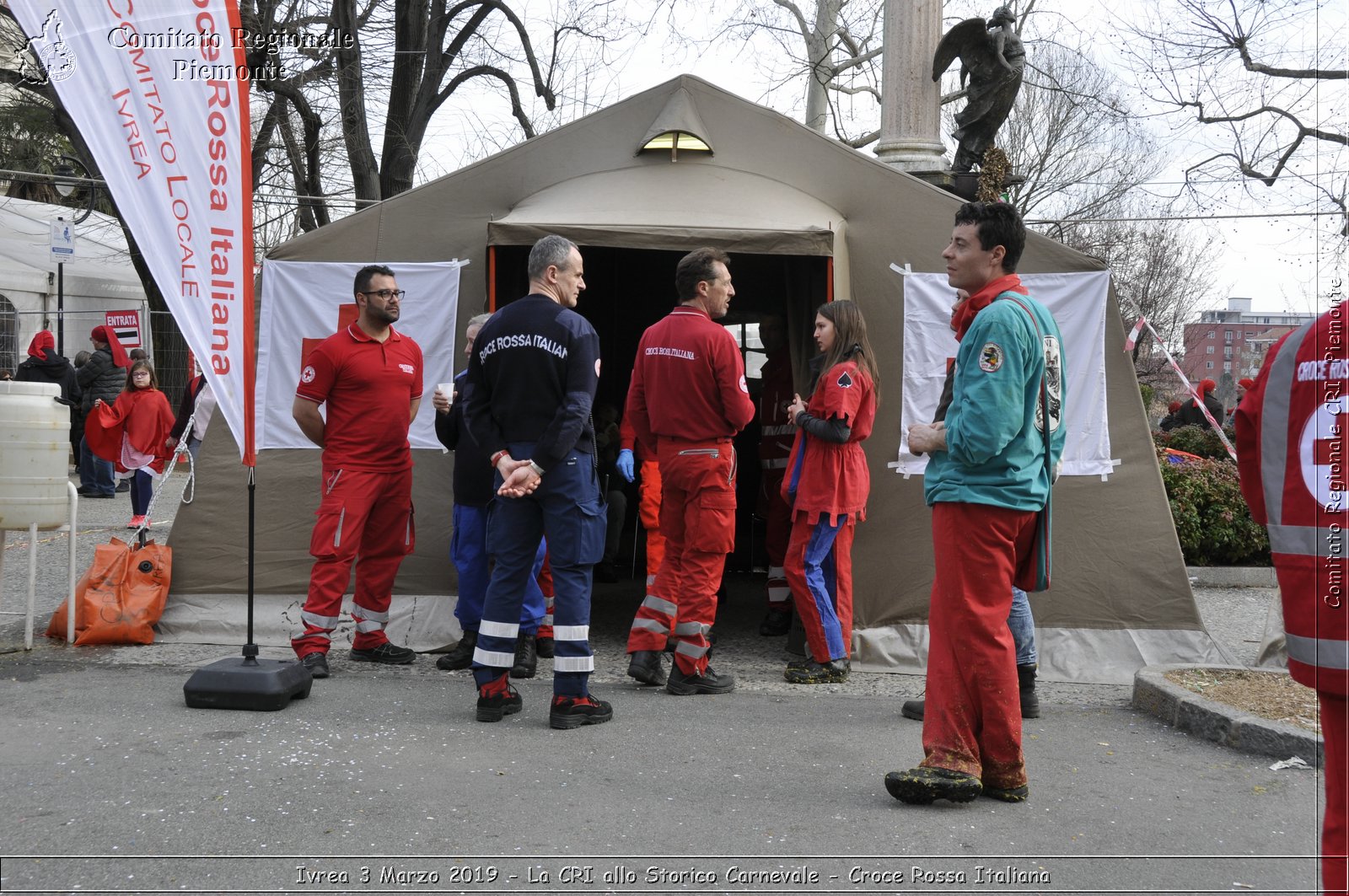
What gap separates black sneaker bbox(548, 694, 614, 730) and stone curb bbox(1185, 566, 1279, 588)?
6.67 meters

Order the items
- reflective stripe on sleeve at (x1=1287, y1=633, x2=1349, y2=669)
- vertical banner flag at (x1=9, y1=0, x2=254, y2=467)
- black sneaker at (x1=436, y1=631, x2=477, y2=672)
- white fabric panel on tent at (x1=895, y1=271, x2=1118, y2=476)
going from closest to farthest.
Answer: reflective stripe on sleeve at (x1=1287, y1=633, x2=1349, y2=669)
vertical banner flag at (x1=9, y1=0, x2=254, y2=467)
black sneaker at (x1=436, y1=631, x2=477, y2=672)
white fabric panel on tent at (x1=895, y1=271, x2=1118, y2=476)

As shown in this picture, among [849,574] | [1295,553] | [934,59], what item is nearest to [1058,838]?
[1295,553]

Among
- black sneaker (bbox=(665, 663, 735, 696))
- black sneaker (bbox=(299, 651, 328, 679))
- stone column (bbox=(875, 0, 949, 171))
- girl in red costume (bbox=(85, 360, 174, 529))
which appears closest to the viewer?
black sneaker (bbox=(665, 663, 735, 696))

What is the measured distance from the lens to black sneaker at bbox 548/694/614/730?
493 centimetres

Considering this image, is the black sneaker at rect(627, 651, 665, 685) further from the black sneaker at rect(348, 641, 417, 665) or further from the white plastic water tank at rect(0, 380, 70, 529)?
the white plastic water tank at rect(0, 380, 70, 529)

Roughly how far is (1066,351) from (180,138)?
4.74 m

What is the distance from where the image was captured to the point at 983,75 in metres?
8.59

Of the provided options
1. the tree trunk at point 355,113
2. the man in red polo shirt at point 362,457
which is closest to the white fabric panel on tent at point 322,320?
the man in red polo shirt at point 362,457

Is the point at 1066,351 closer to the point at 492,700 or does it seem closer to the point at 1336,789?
the point at 492,700

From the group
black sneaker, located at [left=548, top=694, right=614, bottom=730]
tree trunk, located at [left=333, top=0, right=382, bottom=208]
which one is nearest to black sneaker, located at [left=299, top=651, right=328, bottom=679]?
black sneaker, located at [left=548, top=694, right=614, bottom=730]

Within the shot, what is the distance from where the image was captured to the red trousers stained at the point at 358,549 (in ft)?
19.1

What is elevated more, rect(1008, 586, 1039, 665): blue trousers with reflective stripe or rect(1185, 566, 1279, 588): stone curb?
rect(1008, 586, 1039, 665): blue trousers with reflective stripe

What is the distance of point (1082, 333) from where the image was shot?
6.77 metres

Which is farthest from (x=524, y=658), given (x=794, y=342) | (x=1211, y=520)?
(x=1211, y=520)
